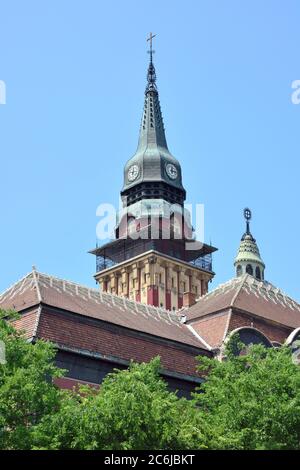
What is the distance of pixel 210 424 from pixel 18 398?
8.76 m

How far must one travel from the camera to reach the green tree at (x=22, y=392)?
1662 inches

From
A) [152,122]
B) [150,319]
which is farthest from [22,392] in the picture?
[152,122]

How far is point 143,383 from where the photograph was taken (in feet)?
148

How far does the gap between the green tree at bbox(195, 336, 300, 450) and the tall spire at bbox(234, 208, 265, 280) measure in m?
57.4

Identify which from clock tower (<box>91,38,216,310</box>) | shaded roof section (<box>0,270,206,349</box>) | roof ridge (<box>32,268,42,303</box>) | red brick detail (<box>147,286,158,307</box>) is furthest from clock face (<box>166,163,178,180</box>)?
roof ridge (<box>32,268,42,303</box>)

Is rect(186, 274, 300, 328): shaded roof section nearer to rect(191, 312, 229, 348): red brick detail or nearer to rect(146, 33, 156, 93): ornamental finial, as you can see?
rect(191, 312, 229, 348): red brick detail

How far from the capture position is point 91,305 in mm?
64812

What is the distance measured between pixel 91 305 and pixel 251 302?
12.7m

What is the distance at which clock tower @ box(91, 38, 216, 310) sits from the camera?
108125 millimetres

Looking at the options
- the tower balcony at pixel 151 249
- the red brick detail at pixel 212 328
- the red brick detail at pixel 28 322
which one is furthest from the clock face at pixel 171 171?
the red brick detail at pixel 28 322
